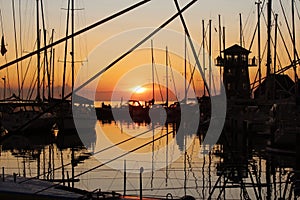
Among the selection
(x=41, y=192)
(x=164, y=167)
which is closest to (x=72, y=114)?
(x=164, y=167)

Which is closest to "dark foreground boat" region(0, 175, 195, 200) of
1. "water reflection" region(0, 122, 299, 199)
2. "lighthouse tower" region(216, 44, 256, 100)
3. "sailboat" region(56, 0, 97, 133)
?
"water reflection" region(0, 122, 299, 199)

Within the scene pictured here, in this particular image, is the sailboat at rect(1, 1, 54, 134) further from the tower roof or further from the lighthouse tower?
the tower roof

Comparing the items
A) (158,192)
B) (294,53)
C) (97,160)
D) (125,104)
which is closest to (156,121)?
(125,104)

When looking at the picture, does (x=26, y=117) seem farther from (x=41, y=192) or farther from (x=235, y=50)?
(x=41, y=192)

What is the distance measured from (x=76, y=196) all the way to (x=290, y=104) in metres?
31.2

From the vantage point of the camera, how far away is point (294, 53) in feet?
154

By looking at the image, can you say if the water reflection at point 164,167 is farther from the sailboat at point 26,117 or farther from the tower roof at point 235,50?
the tower roof at point 235,50

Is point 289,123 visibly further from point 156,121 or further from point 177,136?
point 156,121

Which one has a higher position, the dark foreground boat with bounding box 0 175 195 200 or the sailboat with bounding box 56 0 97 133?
the sailboat with bounding box 56 0 97 133

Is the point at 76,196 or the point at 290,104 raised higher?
the point at 290,104

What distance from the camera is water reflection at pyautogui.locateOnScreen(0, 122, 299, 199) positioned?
22.2 m

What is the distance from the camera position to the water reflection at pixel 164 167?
22.2 metres

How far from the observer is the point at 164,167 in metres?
33.8

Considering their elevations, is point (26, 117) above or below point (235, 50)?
below
